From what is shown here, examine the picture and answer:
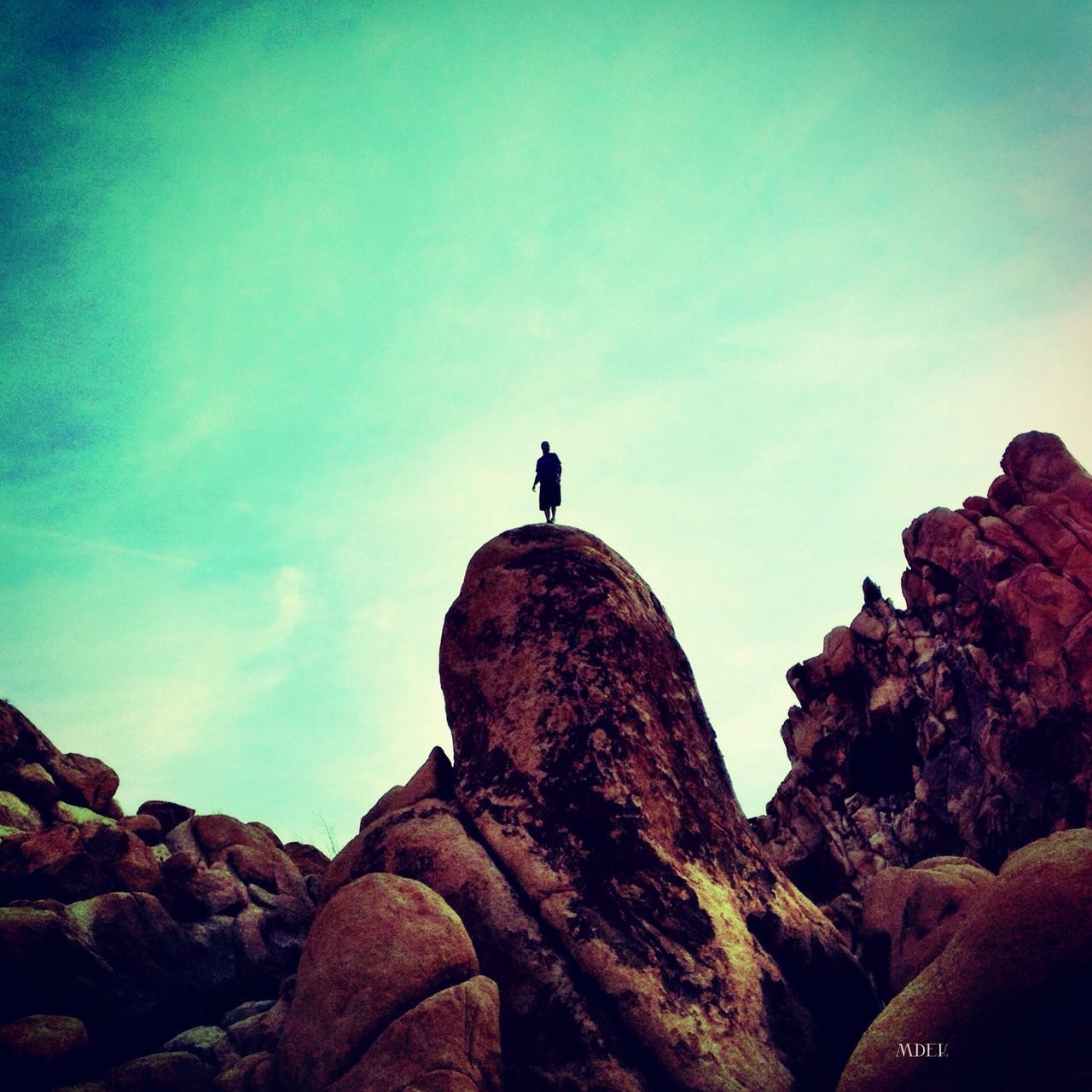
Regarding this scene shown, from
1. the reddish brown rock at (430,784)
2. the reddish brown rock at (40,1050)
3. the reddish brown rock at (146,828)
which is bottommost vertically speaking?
the reddish brown rock at (40,1050)

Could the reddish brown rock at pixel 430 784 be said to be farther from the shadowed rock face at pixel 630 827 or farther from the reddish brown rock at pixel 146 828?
the reddish brown rock at pixel 146 828

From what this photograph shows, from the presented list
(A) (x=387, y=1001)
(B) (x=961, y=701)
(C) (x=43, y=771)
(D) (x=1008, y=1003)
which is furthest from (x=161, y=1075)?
(B) (x=961, y=701)

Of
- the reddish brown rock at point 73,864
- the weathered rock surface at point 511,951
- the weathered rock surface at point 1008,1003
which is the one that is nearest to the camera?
the weathered rock surface at point 1008,1003

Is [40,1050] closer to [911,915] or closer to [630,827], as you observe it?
[630,827]

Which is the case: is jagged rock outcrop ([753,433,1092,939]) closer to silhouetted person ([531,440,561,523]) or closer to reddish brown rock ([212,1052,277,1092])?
silhouetted person ([531,440,561,523])

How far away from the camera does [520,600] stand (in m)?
16.7

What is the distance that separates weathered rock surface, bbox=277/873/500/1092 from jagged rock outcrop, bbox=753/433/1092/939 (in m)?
Result: 22.9

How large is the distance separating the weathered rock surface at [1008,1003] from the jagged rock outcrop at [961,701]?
21835 mm

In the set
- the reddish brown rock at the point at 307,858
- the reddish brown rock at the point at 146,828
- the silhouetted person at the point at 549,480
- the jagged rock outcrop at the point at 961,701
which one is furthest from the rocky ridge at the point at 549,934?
the jagged rock outcrop at the point at 961,701

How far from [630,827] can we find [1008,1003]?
6.20 meters

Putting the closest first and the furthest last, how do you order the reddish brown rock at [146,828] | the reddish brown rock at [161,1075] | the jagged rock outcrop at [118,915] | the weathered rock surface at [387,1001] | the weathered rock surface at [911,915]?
the weathered rock surface at [387,1001], the reddish brown rock at [161,1075], the weathered rock surface at [911,915], the jagged rock outcrop at [118,915], the reddish brown rock at [146,828]

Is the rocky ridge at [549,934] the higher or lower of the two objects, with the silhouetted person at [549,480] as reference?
lower

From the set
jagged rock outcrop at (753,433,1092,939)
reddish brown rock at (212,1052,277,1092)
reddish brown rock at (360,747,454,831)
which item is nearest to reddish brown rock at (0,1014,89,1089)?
reddish brown rock at (212,1052,277,1092)

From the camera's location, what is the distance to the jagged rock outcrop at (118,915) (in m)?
15.1
